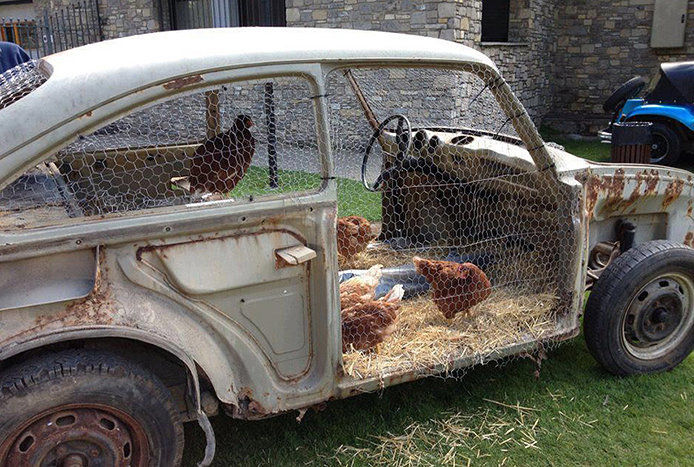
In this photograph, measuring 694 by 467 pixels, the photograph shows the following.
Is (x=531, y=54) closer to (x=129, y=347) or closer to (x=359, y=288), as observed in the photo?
(x=359, y=288)

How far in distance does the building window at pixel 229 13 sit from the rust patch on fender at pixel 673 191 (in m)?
9.35

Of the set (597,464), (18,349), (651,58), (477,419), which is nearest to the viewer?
Answer: (18,349)

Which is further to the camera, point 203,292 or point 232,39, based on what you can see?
point 232,39

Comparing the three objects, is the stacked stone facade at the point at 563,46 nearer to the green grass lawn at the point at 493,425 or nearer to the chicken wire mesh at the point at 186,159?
the chicken wire mesh at the point at 186,159

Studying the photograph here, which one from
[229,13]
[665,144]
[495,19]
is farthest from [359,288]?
[495,19]

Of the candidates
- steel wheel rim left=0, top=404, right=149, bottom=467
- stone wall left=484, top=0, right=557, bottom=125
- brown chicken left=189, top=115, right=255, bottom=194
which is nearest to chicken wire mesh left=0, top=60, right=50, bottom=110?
brown chicken left=189, top=115, right=255, bottom=194

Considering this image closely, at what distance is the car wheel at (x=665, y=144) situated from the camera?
888 cm

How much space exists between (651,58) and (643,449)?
11985mm

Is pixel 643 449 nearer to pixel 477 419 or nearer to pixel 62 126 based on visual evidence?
pixel 477 419

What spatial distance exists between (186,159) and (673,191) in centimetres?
270

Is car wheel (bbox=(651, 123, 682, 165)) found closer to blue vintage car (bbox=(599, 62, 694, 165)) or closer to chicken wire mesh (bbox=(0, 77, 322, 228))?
blue vintage car (bbox=(599, 62, 694, 165))

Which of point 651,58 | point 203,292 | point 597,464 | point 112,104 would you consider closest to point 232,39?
point 112,104

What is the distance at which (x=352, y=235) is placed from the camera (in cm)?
379

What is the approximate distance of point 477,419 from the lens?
121 inches
